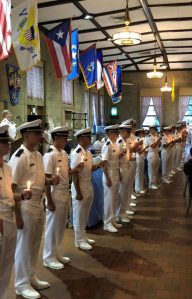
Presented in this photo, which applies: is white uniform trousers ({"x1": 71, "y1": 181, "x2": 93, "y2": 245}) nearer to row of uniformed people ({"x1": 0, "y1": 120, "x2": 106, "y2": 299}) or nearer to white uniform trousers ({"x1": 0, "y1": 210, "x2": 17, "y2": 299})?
row of uniformed people ({"x1": 0, "y1": 120, "x2": 106, "y2": 299})

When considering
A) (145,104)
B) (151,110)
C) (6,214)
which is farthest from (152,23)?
(6,214)

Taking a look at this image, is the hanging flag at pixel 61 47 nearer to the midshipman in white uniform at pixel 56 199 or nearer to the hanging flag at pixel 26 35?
the hanging flag at pixel 26 35

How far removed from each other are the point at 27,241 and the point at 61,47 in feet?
18.4

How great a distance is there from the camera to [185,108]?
2323 cm

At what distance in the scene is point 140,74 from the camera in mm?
23250

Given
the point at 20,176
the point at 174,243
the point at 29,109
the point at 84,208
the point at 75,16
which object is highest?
the point at 75,16

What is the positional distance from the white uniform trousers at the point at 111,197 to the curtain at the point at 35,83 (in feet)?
24.2

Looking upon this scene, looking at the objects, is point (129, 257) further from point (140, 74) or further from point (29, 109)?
point (140, 74)

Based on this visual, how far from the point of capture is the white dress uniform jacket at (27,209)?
367 cm

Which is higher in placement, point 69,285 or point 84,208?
point 84,208

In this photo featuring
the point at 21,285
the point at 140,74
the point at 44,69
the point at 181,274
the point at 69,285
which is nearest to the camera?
the point at 21,285

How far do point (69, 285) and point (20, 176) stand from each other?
1433 millimetres

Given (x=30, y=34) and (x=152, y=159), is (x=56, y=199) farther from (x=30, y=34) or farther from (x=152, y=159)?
(x=152, y=159)

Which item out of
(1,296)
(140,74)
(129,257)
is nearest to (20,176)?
(1,296)
